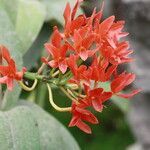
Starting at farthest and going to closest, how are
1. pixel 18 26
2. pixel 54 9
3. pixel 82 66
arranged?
1. pixel 54 9
2. pixel 18 26
3. pixel 82 66

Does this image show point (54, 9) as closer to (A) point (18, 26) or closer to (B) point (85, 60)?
(A) point (18, 26)

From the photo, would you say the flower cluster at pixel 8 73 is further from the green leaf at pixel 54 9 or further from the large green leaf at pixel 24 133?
the green leaf at pixel 54 9

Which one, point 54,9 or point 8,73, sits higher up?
point 8,73

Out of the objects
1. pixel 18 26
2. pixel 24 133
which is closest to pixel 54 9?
pixel 18 26

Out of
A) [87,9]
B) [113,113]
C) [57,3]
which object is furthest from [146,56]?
[57,3]

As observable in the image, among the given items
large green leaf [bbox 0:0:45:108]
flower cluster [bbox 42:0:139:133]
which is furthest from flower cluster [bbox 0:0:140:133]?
large green leaf [bbox 0:0:45:108]

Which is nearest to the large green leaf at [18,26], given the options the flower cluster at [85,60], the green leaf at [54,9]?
the green leaf at [54,9]
